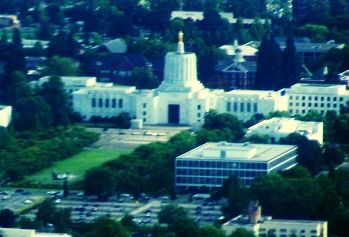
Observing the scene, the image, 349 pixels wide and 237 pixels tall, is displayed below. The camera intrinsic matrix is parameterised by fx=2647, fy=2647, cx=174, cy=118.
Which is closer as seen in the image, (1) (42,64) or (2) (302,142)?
(2) (302,142)

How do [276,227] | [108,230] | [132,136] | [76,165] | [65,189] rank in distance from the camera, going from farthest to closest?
[132,136], [76,165], [65,189], [276,227], [108,230]

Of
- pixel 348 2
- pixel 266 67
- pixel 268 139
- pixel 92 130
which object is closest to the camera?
pixel 268 139

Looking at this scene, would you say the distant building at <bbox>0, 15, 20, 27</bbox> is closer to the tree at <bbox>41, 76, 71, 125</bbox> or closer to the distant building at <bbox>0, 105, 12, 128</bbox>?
the tree at <bbox>41, 76, 71, 125</bbox>

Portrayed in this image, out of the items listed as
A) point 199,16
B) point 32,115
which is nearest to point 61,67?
point 32,115

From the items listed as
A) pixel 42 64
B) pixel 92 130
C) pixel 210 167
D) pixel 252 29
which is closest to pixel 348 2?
pixel 252 29

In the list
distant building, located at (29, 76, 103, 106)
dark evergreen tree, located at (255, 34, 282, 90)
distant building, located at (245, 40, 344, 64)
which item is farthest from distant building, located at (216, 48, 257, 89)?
distant building, located at (29, 76, 103, 106)

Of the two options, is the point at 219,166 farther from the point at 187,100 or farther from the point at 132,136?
the point at 187,100

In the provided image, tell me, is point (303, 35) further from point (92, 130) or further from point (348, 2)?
point (92, 130)

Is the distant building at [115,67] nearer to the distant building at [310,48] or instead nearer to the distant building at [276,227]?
the distant building at [310,48]
